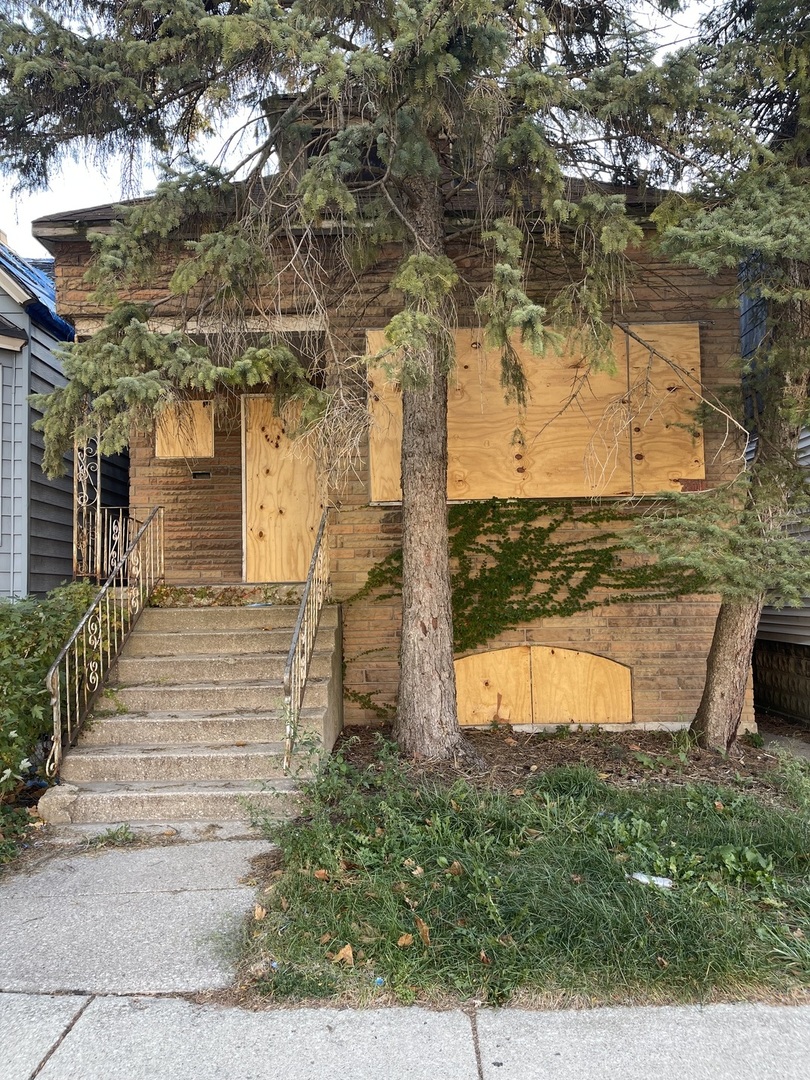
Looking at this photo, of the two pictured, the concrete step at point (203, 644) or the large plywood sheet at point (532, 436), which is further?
the large plywood sheet at point (532, 436)

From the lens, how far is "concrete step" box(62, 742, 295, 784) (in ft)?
17.2

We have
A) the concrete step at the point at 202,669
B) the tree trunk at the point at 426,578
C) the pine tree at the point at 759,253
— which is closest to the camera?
the pine tree at the point at 759,253

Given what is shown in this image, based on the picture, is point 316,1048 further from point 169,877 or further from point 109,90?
point 109,90

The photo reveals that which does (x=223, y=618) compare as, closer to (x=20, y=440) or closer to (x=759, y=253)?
(x=20, y=440)

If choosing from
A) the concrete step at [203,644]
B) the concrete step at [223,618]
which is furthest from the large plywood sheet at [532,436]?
the concrete step at [203,644]

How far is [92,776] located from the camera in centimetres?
530

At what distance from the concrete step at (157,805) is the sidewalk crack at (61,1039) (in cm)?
188

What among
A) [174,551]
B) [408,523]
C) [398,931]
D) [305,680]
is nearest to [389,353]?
[408,523]

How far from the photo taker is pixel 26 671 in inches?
205

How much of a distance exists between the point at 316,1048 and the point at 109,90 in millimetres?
5949

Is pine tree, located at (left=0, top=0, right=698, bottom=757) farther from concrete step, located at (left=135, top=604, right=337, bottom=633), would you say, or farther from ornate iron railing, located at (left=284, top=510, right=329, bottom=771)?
concrete step, located at (left=135, top=604, right=337, bottom=633)

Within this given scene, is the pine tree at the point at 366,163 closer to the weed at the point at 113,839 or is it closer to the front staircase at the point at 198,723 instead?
the front staircase at the point at 198,723

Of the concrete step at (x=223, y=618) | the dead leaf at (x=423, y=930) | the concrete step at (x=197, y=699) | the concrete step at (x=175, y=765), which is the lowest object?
the dead leaf at (x=423, y=930)

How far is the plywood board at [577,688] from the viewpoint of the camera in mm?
7191
